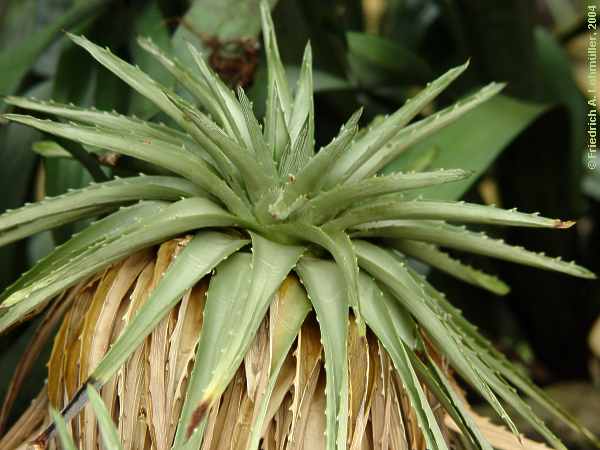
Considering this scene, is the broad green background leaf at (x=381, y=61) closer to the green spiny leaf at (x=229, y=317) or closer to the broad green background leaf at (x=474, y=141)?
the broad green background leaf at (x=474, y=141)

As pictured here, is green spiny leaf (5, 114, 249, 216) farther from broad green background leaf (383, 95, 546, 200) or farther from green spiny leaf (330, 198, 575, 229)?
broad green background leaf (383, 95, 546, 200)

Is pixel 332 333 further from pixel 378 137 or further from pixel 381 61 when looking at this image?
pixel 381 61

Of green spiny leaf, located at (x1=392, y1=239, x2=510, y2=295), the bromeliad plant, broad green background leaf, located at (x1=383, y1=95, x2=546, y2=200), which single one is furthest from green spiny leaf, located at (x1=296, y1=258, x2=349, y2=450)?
broad green background leaf, located at (x1=383, y1=95, x2=546, y2=200)

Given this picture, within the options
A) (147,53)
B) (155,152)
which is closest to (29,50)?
(147,53)

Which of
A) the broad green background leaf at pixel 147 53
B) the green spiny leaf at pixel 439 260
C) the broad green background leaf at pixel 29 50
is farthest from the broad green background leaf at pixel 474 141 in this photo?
the broad green background leaf at pixel 29 50

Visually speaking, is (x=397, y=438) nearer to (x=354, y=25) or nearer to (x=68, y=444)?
(x=68, y=444)

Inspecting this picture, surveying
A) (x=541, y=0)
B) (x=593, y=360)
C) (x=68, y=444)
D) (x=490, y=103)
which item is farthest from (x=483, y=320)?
(x=541, y=0)

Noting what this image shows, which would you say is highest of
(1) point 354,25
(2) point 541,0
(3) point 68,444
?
(2) point 541,0
